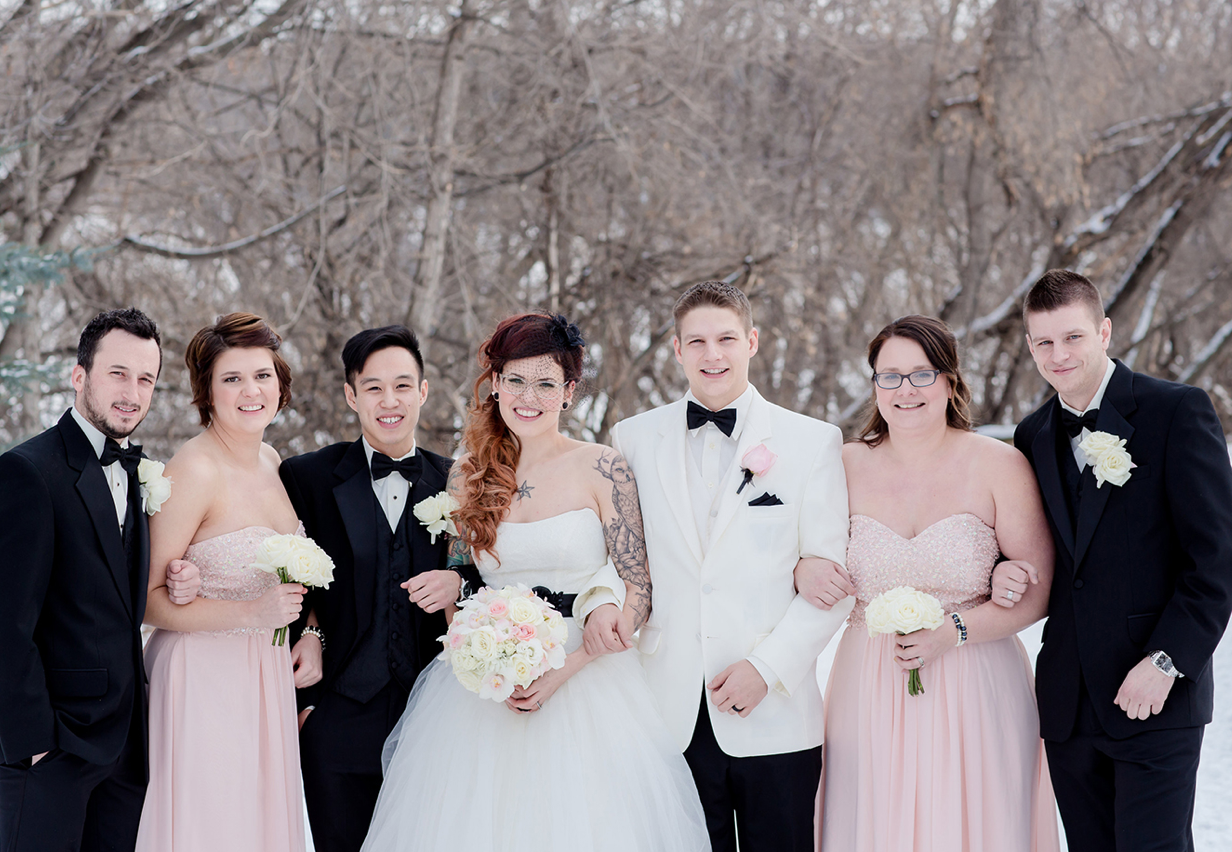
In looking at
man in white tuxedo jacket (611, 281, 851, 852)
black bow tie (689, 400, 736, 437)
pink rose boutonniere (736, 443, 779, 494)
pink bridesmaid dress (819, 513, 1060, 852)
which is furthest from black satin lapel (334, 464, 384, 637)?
pink bridesmaid dress (819, 513, 1060, 852)

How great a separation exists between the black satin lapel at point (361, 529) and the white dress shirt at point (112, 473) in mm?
686

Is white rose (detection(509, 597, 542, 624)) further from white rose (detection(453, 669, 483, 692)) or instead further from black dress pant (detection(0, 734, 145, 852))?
black dress pant (detection(0, 734, 145, 852))

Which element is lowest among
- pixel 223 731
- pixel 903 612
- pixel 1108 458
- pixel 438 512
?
pixel 223 731

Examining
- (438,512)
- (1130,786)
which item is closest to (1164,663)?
(1130,786)

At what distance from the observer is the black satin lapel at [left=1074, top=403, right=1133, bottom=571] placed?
10.4ft

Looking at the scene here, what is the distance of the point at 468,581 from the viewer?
365 cm

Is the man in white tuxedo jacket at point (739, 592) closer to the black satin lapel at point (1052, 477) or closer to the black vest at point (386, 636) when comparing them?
the black satin lapel at point (1052, 477)

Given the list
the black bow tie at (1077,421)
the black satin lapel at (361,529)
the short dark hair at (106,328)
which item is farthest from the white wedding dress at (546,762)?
the black bow tie at (1077,421)

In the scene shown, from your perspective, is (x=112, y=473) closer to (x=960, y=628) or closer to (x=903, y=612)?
(x=903, y=612)

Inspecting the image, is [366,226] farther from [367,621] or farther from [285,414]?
[367,621]

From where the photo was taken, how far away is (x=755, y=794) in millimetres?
3424

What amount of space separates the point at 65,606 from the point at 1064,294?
323 centimetres

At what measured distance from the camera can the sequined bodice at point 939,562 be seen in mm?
3332

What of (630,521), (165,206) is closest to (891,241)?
(165,206)
